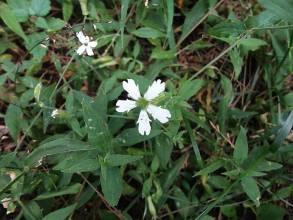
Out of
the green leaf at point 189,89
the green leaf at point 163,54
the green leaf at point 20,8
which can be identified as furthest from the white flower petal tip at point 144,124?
the green leaf at point 20,8

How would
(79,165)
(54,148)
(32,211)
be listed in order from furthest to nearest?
(32,211) → (54,148) → (79,165)

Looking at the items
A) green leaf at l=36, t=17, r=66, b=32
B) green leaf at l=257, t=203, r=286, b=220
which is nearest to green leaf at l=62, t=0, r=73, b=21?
green leaf at l=36, t=17, r=66, b=32

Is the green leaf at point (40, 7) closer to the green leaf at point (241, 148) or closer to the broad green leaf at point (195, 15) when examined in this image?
the broad green leaf at point (195, 15)

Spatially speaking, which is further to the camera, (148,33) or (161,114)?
(148,33)

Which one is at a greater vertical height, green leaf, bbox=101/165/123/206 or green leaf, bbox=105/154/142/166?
green leaf, bbox=105/154/142/166

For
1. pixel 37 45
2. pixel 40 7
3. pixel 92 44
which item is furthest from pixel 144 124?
pixel 40 7

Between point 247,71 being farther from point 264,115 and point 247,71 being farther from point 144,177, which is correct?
point 144,177

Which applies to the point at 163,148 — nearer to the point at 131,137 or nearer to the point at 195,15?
the point at 131,137

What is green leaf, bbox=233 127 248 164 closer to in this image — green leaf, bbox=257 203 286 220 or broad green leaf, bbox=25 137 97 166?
green leaf, bbox=257 203 286 220
